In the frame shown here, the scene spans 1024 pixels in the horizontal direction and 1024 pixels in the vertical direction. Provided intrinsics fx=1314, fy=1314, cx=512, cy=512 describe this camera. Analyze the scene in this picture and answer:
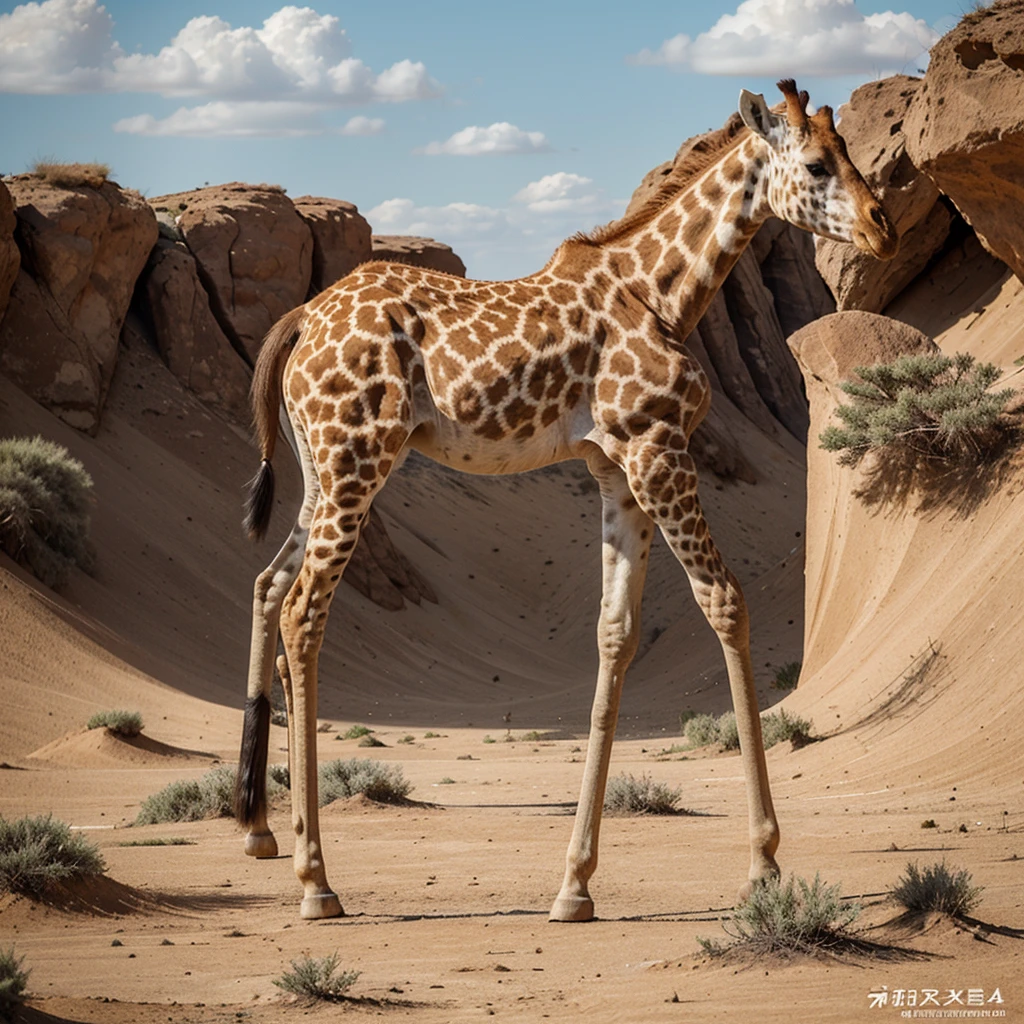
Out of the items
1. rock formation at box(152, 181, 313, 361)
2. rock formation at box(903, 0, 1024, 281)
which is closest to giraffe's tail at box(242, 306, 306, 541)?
rock formation at box(903, 0, 1024, 281)

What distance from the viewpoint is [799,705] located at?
1412cm

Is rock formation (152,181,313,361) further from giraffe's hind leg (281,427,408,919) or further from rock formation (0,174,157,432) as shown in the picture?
giraffe's hind leg (281,427,408,919)

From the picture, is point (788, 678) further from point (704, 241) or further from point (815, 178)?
point (815, 178)

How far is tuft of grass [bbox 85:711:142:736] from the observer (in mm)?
16781

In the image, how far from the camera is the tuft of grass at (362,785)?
12086 mm

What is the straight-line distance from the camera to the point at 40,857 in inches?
289

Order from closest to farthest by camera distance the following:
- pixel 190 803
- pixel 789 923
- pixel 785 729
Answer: pixel 789 923, pixel 190 803, pixel 785 729

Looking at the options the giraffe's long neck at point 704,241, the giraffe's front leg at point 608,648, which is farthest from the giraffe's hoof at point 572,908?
the giraffe's long neck at point 704,241

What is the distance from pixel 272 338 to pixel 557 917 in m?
3.77

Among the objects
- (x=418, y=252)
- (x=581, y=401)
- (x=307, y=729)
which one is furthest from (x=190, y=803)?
(x=418, y=252)

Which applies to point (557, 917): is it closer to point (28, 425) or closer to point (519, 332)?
point (519, 332)

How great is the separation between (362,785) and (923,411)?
22.6 feet

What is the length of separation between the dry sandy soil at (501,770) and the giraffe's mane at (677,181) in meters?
3.88

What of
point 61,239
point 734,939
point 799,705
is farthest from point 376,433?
point 61,239
